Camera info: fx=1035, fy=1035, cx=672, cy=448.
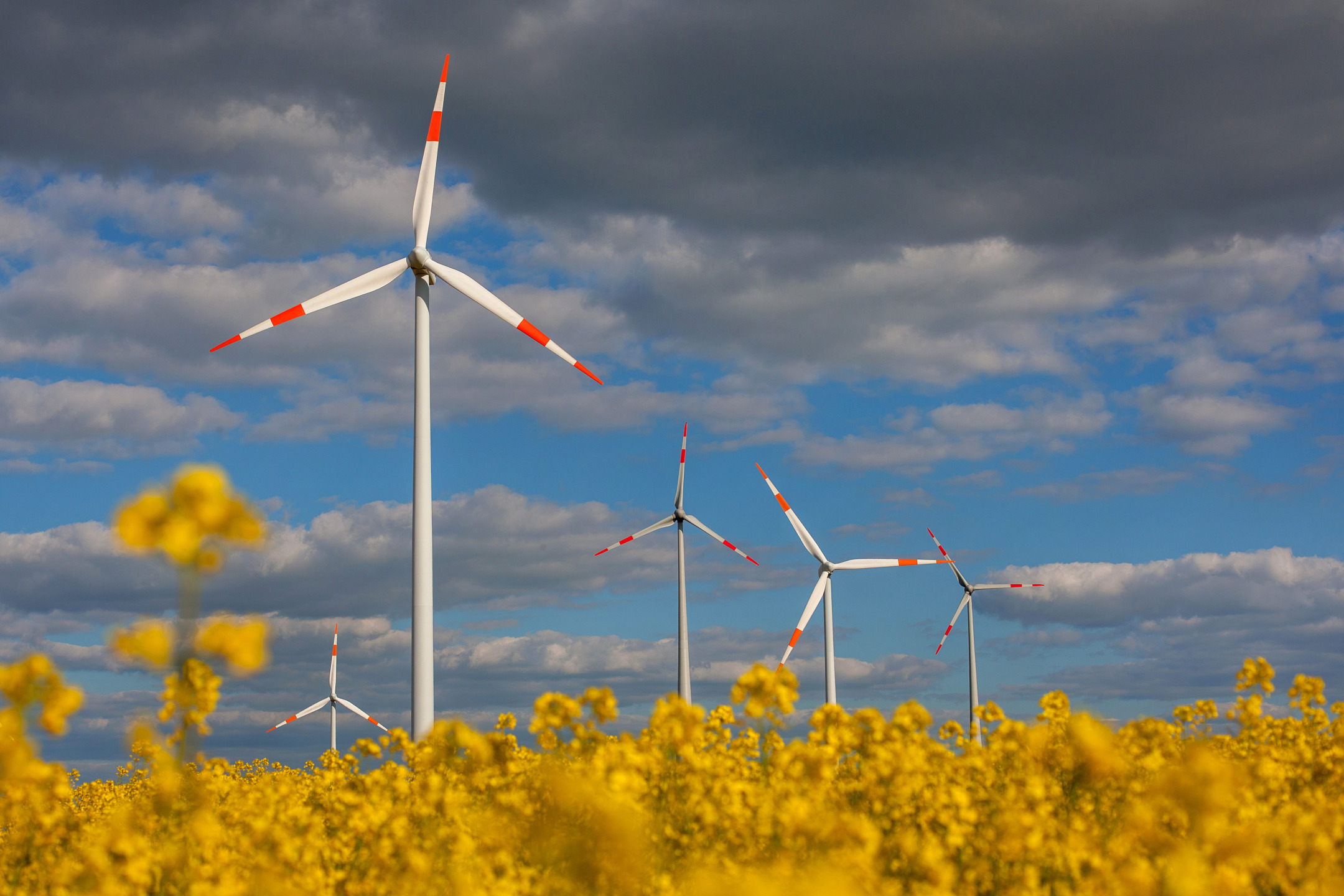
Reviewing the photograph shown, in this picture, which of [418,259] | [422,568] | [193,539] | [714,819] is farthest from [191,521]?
[418,259]

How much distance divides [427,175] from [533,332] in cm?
603

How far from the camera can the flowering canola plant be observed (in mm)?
8477

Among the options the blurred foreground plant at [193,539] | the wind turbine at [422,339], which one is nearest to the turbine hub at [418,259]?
the wind turbine at [422,339]

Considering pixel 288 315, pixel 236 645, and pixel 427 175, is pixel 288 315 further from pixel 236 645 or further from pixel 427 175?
pixel 236 645

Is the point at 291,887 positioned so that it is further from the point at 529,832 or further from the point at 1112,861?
the point at 1112,861

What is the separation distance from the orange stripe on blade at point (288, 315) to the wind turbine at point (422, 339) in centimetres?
2

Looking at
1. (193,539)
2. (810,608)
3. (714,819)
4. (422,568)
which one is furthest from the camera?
(810,608)

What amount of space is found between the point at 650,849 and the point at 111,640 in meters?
5.73

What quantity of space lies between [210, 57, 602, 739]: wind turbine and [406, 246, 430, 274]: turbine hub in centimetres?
2

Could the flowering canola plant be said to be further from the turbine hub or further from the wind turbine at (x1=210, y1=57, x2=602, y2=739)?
the turbine hub

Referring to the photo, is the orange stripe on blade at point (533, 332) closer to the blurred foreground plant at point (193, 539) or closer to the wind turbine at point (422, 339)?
the wind turbine at point (422, 339)

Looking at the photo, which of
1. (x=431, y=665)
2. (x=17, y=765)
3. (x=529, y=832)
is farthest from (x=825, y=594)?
(x=17, y=765)

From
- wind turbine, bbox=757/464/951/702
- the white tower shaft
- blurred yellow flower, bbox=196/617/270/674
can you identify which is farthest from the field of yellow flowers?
wind turbine, bbox=757/464/951/702

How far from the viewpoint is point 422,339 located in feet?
85.7
